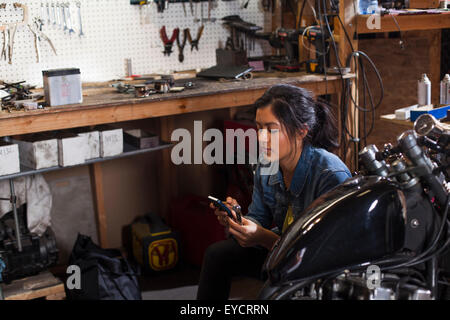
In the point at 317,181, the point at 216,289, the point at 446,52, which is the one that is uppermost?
the point at 446,52

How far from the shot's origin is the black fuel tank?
1.30 metres

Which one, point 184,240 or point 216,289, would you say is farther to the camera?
point 184,240

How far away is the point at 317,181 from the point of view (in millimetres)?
1935

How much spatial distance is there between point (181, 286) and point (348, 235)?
2.18 meters

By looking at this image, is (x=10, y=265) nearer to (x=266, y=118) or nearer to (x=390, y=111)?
(x=266, y=118)

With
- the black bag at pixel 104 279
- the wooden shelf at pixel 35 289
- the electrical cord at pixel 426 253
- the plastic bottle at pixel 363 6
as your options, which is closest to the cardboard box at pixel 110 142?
the black bag at pixel 104 279

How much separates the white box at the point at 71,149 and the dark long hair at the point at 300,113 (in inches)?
44.1

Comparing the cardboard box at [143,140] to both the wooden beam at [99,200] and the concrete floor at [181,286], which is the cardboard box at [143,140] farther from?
the concrete floor at [181,286]

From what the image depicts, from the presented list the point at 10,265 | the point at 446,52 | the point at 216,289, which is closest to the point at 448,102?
the point at 446,52

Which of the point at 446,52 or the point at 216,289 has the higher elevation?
the point at 446,52

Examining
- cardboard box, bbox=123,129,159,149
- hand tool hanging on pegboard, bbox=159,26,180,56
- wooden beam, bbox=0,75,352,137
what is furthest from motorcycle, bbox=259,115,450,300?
hand tool hanging on pegboard, bbox=159,26,180,56
